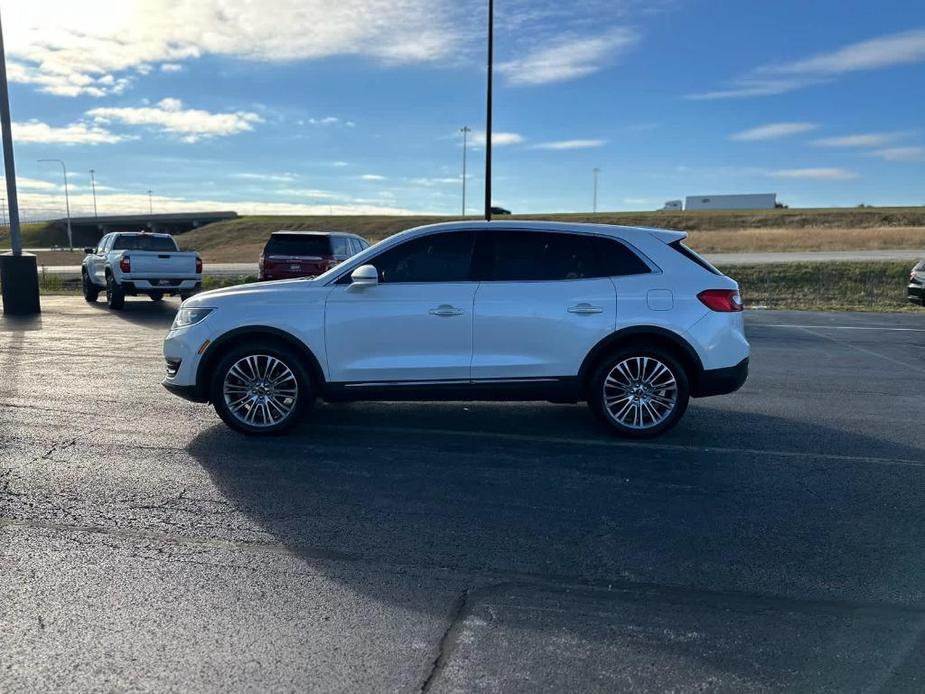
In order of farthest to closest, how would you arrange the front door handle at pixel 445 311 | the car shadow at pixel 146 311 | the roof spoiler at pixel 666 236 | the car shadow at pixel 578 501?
the car shadow at pixel 146 311 < the roof spoiler at pixel 666 236 < the front door handle at pixel 445 311 < the car shadow at pixel 578 501

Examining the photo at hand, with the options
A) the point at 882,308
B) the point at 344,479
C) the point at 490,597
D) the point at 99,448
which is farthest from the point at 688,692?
the point at 882,308

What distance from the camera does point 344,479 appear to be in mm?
5312

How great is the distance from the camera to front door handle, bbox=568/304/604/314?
20.4 ft

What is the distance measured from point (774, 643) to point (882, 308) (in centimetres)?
1745

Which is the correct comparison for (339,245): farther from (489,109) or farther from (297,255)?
(489,109)

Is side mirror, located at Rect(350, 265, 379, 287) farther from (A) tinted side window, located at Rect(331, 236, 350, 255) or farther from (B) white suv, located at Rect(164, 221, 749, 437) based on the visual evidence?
(A) tinted side window, located at Rect(331, 236, 350, 255)

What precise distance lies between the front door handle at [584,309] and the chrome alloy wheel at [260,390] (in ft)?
7.75

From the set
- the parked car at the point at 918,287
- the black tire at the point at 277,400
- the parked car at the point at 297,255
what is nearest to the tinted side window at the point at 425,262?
the black tire at the point at 277,400

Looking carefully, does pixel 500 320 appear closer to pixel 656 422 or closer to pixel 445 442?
pixel 445 442

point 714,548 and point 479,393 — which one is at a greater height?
point 479,393

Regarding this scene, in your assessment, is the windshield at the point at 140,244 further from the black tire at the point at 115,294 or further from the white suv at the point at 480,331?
the white suv at the point at 480,331

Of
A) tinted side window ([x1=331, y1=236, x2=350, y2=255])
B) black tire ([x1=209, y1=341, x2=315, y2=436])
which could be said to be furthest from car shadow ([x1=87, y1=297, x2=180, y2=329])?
black tire ([x1=209, y1=341, x2=315, y2=436])

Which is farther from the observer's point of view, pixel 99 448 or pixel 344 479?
pixel 99 448

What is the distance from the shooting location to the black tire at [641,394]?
6.30m
